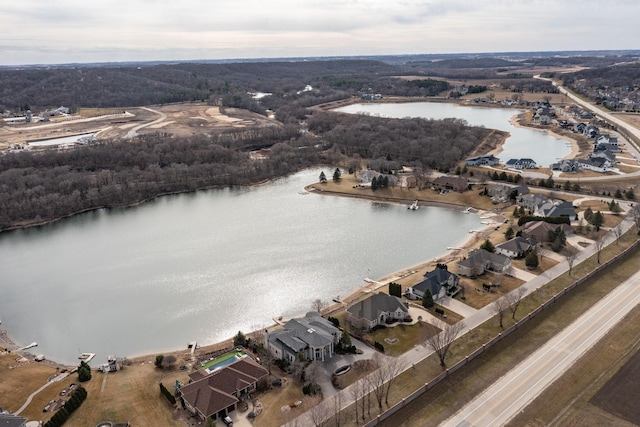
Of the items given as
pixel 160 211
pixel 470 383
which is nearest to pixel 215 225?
pixel 160 211

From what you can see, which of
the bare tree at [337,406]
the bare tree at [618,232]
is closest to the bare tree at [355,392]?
the bare tree at [337,406]

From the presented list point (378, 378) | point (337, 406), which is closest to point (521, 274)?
point (378, 378)

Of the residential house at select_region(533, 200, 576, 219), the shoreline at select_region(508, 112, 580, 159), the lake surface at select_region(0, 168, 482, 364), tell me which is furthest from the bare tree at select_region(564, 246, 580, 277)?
the shoreline at select_region(508, 112, 580, 159)

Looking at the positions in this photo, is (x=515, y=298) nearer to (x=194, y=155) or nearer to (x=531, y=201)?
(x=531, y=201)

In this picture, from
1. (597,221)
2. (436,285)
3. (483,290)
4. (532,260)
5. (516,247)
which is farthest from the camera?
(597,221)

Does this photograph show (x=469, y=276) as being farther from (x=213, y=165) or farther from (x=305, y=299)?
(x=213, y=165)
